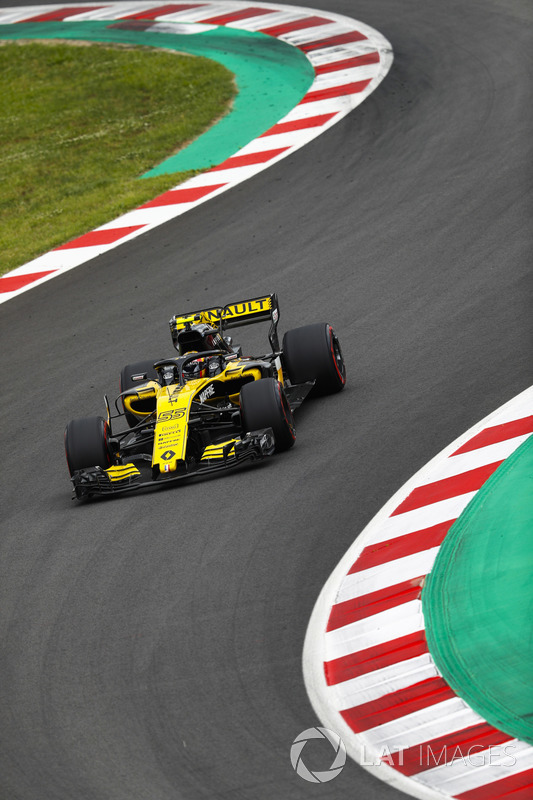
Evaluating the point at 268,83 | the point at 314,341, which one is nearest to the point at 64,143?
the point at 268,83

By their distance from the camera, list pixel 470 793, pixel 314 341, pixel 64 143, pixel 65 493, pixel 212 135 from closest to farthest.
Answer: pixel 470 793, pixel 65 493, pixel 314 341, pixel 212 135, pixel 64 143

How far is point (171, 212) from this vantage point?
1571cm

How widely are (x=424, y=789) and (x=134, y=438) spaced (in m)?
5.05

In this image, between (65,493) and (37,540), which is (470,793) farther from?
(65,493)

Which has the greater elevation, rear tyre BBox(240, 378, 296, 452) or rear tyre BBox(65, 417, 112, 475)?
rear tyre BBox(240, 378, 296, 452)

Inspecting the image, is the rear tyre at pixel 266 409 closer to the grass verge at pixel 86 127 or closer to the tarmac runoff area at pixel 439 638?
the tarmac runoff area at pixel 439 638

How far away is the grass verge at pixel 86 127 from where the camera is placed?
16.6 meters

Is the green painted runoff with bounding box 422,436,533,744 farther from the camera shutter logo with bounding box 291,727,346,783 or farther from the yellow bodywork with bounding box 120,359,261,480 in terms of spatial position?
the yellow bodywork with bounding box 120,359,261,480

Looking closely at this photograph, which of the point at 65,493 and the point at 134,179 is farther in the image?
the point at 134,179

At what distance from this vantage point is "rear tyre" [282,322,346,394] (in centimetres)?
1012

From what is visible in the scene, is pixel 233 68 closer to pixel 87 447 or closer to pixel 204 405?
pixel 204 405

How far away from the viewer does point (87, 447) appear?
30.3ft

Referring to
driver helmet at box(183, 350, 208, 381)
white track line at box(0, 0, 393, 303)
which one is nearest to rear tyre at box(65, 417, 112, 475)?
driver helmet at box(183, 350, 208, 381)

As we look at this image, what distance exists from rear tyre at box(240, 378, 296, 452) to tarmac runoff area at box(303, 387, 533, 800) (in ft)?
4.27
